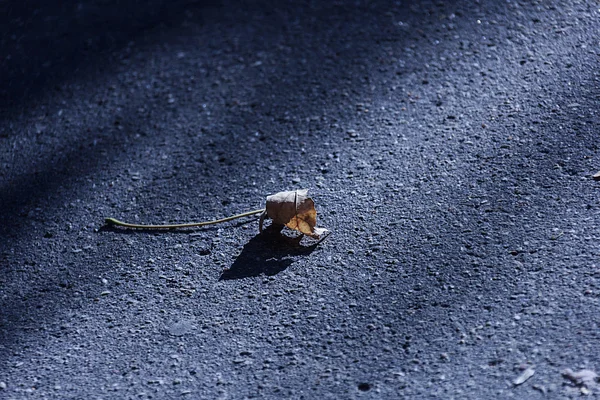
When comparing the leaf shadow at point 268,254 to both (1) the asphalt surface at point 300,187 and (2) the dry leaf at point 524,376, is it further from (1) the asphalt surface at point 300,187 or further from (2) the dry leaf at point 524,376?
(2) the dry leaf at point 524,376

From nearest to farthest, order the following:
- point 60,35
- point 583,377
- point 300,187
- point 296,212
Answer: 1. point 583,377
2. point 296,212
3. point 300,187
4. point 60,35

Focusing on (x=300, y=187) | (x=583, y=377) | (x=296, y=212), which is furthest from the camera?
(x=300, y=187)

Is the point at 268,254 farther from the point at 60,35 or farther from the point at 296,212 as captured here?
the point at 60,35

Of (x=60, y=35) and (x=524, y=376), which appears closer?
(x=524, y=376)

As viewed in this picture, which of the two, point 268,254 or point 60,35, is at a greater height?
point 60,35

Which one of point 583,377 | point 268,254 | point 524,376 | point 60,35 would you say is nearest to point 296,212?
point 268,254

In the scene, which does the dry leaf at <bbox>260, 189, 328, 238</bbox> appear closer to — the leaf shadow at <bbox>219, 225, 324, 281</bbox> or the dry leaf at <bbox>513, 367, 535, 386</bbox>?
the leaf shadow at <bbox>219, 225, 324, 281</bbox>

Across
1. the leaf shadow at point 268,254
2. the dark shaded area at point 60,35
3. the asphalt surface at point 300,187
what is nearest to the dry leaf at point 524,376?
the asphalt surface at point 300,187

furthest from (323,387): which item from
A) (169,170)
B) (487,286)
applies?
(169,170)
